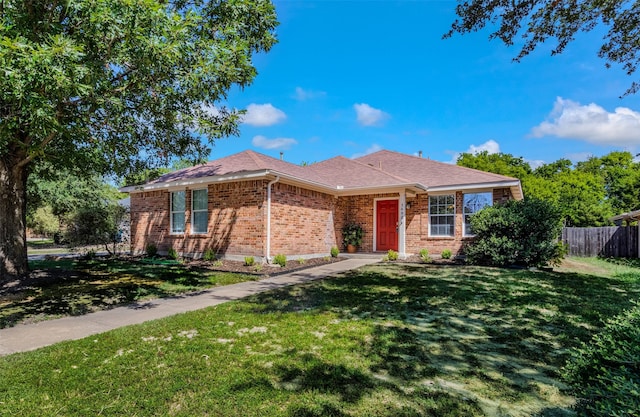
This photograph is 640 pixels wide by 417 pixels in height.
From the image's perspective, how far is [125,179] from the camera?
31.3 ft

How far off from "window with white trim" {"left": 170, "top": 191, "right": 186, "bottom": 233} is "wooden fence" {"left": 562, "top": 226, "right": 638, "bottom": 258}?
18.6 metres

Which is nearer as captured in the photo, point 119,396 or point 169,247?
point 119,396

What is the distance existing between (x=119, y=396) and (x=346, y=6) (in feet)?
36.8

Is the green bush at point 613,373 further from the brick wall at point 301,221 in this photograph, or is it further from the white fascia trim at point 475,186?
the white fascia trim at point 475,186

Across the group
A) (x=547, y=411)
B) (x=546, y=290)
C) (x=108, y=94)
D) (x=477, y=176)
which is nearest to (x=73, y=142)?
(x=108, y=94)

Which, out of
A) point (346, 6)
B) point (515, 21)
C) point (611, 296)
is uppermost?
point (346, 6)

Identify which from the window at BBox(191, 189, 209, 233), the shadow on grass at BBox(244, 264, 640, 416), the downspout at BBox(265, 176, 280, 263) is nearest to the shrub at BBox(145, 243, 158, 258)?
the window at BBox(191, 189, 209, 233)

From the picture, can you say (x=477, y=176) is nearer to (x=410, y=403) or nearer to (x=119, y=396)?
(x=410, y=403)

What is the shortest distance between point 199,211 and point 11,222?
5.85 metres

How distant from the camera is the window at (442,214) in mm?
13734

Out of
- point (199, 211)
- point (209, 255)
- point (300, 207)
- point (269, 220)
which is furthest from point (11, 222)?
point (300, 207)

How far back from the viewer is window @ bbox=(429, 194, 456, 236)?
13734 millimetres

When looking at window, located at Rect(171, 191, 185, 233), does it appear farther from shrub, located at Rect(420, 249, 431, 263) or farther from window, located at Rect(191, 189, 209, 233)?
shrub, located at Rect(420, 249, 431, 263)

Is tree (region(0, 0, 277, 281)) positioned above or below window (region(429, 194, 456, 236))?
above
